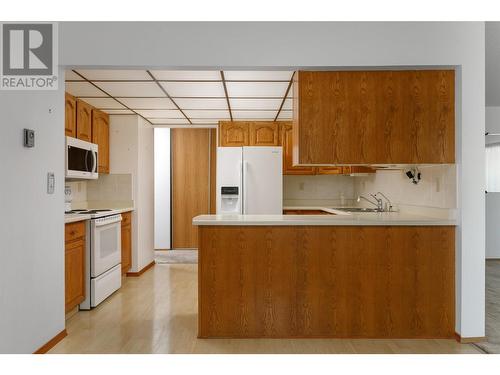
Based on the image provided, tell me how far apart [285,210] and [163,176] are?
2.79 meters

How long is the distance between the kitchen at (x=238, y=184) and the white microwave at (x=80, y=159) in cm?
2

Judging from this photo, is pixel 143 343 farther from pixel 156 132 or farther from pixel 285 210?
pixel 156 132

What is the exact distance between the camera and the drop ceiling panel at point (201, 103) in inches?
178

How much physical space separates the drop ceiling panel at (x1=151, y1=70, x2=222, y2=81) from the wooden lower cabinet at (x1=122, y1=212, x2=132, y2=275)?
2190 mm

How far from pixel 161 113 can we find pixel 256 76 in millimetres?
2084

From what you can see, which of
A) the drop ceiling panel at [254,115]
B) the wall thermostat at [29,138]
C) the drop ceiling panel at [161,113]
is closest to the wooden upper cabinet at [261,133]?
the drop ceiling panel at [254,115]

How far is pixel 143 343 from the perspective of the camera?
9.75 ft

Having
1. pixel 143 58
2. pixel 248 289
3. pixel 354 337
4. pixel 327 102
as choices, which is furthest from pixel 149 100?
pixel 354 337

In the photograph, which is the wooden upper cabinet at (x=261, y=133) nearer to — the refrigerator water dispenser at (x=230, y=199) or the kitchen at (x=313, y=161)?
the refrigerator water dispenser at (x=230, y=199)

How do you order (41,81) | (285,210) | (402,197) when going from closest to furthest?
1. (41,81)
2. (402,197)
3. (285,210)

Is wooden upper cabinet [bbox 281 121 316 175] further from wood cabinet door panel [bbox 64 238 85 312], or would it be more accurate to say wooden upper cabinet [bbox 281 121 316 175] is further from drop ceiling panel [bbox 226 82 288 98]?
wood cabinet door panel [bbox 64 238 85 312]

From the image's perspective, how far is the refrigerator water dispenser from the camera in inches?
220

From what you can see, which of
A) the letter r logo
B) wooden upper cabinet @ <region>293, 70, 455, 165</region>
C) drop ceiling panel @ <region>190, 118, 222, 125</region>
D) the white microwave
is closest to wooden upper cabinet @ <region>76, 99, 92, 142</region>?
the white microwave

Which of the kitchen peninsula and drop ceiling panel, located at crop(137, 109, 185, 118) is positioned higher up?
drop ceiling panel, located at crop(137, 109, 185, 118)
